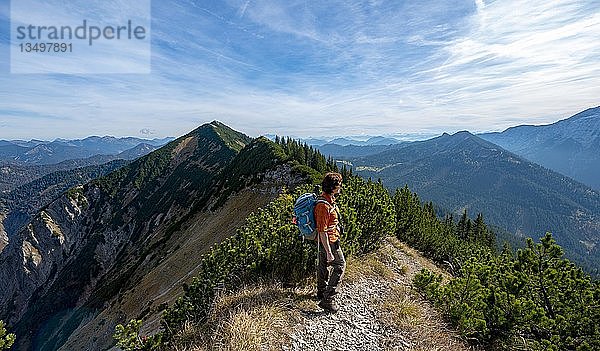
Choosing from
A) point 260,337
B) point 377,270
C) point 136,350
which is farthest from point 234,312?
point 377,270

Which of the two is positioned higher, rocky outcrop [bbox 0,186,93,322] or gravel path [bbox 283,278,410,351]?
gravel path [bbox 283,278,410,351]

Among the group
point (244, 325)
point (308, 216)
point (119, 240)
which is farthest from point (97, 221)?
point (308, 216)

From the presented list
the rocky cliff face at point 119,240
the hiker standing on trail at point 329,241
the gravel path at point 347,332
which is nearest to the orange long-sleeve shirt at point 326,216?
the hiker standing on trail at point 329,241

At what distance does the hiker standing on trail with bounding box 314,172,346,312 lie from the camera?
6.81 meters

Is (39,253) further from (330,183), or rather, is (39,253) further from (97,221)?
(330,183)

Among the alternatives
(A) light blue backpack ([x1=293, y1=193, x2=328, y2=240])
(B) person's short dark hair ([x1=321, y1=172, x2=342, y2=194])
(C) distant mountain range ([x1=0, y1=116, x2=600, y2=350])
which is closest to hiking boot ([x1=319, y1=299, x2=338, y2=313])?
(A) light blue backpack ([x1=293, y1=193, x2=328, y2=240])

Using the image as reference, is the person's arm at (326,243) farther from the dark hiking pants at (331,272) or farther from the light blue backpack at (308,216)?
the dark hiking pants at (331,272)

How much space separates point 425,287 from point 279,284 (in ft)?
13.6

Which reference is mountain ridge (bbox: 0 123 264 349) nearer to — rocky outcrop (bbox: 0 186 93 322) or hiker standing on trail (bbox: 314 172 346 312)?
rocky outcrop (bbox: 0 186 93 322)

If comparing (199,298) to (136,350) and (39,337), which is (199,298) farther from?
(39,337)

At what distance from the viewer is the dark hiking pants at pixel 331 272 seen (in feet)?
24.2

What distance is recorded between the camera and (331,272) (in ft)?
24.6

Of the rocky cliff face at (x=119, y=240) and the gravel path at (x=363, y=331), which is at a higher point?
the gravel path at (x=363, y=331)

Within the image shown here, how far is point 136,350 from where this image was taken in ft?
19.1
